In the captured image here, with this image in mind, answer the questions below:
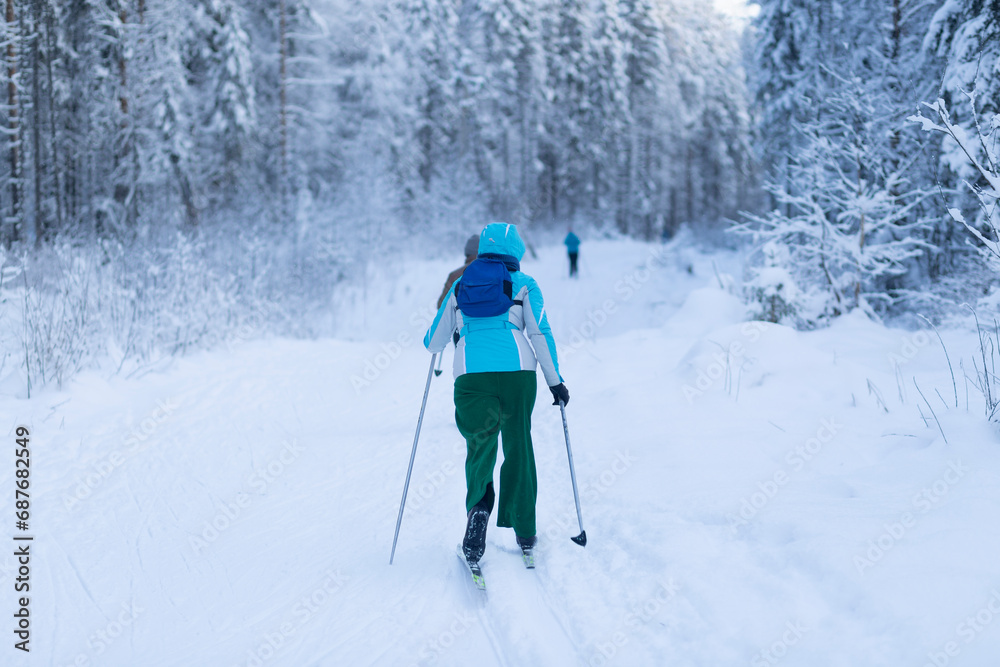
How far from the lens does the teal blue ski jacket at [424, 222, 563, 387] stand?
3.68 metres

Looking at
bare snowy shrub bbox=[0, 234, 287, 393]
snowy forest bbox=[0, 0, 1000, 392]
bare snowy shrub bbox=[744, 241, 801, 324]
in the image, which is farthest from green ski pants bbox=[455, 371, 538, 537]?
bare snowy shrub bbox=[744, 241, 801, 324]

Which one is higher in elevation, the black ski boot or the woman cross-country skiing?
the woman cross-country skiing

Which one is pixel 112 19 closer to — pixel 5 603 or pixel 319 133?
pixel 319 133

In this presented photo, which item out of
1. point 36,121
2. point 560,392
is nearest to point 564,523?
point 560,392

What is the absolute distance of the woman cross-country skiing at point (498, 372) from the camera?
3.68 metres

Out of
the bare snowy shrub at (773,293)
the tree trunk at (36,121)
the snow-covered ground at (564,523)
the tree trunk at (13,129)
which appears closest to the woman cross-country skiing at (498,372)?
the snow-covered ground at (564,523)

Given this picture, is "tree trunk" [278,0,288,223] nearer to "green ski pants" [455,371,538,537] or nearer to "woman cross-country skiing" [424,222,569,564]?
"woman cross-country skiing" [424,222,569,564]

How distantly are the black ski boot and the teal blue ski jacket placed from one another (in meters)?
0.74

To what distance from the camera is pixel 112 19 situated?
49.3ft

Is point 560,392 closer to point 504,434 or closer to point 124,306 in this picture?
point 504,434

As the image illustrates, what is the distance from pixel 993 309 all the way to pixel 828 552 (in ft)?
12.9

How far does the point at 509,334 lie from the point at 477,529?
113 cm

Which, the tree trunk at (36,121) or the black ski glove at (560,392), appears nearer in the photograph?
the black ski glove at (560,392)

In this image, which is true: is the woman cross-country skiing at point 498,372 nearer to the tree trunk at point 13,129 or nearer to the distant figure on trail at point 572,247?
the tree trunk at point 13,129
